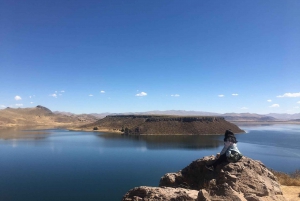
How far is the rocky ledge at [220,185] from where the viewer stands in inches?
217

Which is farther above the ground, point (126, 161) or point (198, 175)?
point (198, 175)

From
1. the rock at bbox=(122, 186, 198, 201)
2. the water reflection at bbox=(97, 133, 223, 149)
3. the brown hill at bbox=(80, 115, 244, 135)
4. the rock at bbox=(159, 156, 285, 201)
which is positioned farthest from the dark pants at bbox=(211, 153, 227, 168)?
the brown hill at bbox=(80, 115, 244, 135)

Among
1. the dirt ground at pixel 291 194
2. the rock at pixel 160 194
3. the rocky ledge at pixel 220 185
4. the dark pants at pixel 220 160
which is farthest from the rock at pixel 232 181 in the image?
the dirt ground at pixel 291 194

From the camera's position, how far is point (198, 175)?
897 cm

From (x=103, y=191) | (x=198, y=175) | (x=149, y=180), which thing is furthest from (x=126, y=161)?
(x=198, y=175)

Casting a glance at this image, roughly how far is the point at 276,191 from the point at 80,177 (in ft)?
100

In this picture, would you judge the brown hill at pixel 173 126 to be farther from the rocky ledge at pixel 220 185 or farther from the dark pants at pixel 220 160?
the dark pants at pixel 220 160

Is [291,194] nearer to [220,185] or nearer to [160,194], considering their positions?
[220,185]

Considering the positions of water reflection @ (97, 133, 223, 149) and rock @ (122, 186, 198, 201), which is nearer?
rock @ (122, 186, 198, 201)

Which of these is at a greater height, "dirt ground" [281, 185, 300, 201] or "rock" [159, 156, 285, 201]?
"rock" [159, 156, 285, 201]

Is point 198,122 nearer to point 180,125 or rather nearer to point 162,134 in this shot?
point 180,125

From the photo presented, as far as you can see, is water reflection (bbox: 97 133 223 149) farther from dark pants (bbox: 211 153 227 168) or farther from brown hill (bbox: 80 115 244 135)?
dark pants (bbox: 211 153 227 168)

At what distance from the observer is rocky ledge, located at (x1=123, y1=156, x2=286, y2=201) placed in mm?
5508

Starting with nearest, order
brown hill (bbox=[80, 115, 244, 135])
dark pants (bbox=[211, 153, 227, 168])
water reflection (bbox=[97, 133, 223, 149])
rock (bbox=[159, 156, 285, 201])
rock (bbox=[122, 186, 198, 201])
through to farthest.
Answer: rock (bbox=[159, 156, 285, 201])
rock (bbox=[122, 186, 198, 201])
dark pants (bbox=[211, 153, 227, 168])
water reflection (bbox=[97, 133, 223, 149])
brown hill (bbox=[80, 115, 244, 135])
